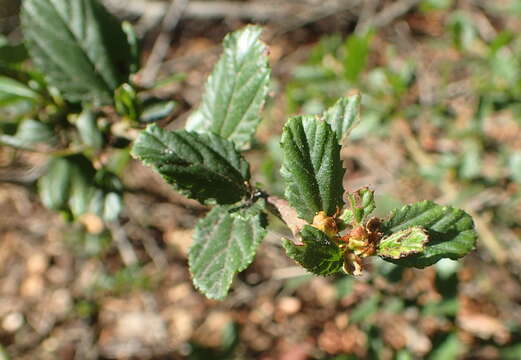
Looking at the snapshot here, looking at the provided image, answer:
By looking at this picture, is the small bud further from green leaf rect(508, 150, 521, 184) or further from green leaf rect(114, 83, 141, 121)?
green leaf rect(508, 150, 521, 184)

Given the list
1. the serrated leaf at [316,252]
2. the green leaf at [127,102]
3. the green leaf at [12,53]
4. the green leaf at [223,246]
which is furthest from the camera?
the green leaf at [12,53]

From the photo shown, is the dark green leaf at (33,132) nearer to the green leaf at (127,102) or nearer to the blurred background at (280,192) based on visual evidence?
the green leaf at (127,102)

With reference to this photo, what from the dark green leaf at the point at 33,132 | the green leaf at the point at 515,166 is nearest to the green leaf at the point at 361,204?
the dark green leaf at the point at 33,132

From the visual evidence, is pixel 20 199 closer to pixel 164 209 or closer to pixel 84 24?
pixel 164 209

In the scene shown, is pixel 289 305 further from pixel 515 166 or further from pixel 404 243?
pixel 404 243

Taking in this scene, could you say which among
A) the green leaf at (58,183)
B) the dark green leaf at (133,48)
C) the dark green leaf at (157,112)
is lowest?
the green leaf at (58,183)

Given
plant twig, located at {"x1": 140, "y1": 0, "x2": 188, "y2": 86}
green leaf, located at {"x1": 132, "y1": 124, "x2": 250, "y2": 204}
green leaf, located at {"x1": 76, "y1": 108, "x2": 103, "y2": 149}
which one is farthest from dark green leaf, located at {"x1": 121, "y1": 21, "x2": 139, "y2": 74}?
plant twig, located at {"x1": 140, "y1": 0, "x2": 188, "y2": 86}
